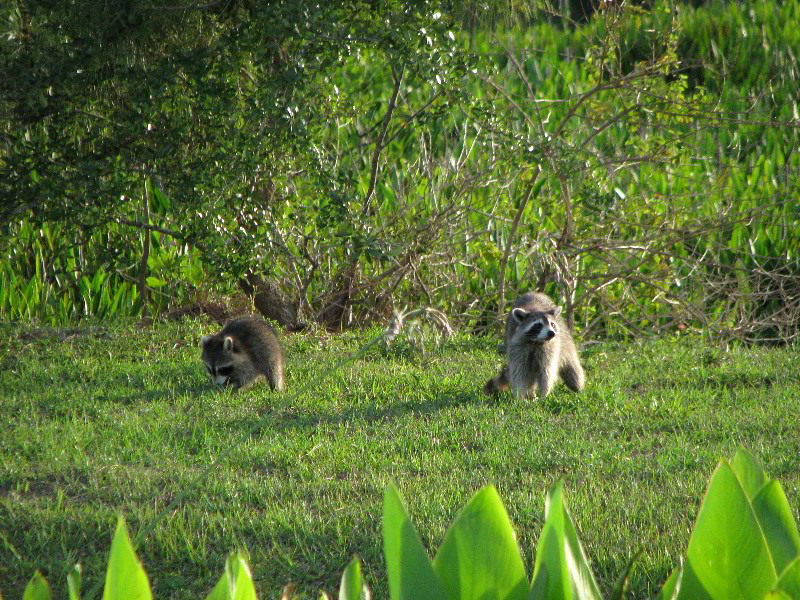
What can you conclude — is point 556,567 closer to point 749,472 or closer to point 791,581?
point 791,581

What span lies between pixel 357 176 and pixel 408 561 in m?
8.38

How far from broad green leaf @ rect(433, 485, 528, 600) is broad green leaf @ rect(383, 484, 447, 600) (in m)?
0.03

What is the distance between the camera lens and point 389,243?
297 inches

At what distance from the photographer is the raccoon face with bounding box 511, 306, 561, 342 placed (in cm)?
714

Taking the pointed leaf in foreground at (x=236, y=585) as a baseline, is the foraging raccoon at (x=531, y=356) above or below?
below

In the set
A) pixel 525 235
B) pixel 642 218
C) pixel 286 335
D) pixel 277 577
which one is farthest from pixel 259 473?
pixel 642 218

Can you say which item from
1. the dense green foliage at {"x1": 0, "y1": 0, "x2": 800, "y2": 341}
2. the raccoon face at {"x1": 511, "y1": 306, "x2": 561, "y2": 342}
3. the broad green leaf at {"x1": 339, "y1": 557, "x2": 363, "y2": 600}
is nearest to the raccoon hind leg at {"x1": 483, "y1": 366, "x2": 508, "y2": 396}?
the raccoon face at {"x1": 511, "y1": 306, "x2": 561, "y2": 342}

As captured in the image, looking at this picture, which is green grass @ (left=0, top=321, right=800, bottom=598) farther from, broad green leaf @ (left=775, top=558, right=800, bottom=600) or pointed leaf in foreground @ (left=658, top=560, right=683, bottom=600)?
broad green leaf @ (left=775, top=558, right=800, bottom=600)

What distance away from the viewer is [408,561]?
160 cm

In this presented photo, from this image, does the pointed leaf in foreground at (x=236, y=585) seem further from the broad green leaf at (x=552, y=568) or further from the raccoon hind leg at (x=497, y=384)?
the raccoon hind leg at (x=497, y=384)

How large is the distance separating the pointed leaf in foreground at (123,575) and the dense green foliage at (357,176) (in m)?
4.40

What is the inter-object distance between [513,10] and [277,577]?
14.5 feet

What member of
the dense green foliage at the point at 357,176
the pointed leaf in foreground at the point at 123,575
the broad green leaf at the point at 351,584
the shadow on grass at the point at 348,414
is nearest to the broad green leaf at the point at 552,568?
the broad green leaf at the point at 351,584

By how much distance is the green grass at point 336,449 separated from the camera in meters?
4.49
